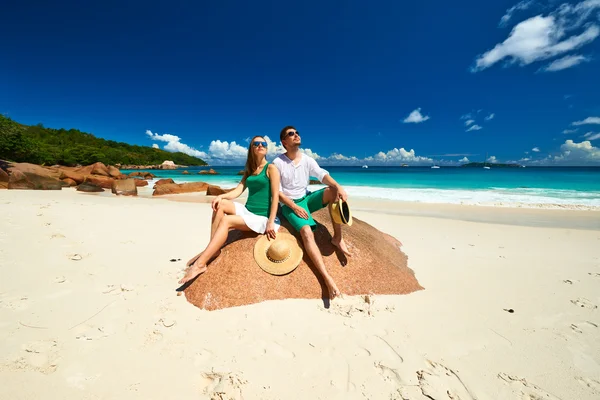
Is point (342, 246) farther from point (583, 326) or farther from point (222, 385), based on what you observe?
point (583, 326)

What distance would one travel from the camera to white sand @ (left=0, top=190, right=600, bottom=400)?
2.07m

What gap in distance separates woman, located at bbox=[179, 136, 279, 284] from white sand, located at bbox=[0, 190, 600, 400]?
734mm

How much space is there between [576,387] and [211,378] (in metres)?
2.97

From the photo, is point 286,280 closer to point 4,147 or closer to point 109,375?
point 109,375

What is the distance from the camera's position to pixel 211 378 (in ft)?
7.03

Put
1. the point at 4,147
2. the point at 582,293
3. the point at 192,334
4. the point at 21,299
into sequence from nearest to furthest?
the point at 192,334, the point at 21,299, the point at 582,293, the point at 4,147

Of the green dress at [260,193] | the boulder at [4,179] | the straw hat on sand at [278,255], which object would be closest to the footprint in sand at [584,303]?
the straw hat on sand at [278,255]

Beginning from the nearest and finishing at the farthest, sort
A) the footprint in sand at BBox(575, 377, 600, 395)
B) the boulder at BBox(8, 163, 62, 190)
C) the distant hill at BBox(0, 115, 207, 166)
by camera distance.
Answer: the footprint in sand at BBox(575, 377, 600, 395), the boulder at BBox(8, 163, 62, 190), the distant hill at BBox(0, 115, 207, 166)

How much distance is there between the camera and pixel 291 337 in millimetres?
2648

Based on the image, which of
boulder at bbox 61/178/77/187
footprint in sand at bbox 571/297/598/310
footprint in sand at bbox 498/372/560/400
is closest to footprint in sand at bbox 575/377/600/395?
footprint in sand at bbox 498/372/560/400

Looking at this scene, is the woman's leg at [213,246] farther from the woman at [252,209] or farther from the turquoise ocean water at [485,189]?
the turquoise ocean water at [485,189]

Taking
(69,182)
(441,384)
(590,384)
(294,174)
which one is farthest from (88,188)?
(590,384)

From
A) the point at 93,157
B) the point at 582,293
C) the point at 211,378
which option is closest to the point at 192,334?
the point at 211,378

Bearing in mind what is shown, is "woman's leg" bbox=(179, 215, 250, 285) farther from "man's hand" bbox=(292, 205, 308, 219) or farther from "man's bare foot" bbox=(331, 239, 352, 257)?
"man's bare foot" bbox=(331, 239, 352, 257)
